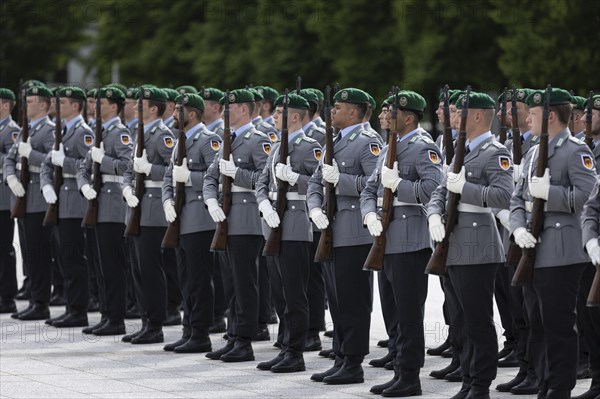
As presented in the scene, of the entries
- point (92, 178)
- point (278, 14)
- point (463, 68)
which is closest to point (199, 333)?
point (92, 178)

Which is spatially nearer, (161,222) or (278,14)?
(161,222)

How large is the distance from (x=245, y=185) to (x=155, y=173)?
52.3 inches

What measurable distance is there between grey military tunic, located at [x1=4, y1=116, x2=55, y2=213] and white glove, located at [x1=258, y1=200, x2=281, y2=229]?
3922 millimetres

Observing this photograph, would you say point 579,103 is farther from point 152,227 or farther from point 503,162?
point 152,227

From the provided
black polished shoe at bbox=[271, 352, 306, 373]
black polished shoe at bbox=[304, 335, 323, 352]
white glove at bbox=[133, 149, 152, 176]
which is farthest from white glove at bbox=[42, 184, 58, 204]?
black polished shoe at bbox=[271, 352, 306, 373]

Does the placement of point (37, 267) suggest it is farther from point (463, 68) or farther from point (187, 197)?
point (463, 68)

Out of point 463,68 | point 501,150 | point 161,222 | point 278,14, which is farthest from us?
point 278,14

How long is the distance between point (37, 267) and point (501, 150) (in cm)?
662

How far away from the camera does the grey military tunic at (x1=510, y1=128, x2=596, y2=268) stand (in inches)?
355

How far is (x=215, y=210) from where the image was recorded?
1178cm

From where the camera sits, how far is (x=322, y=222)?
10.7m

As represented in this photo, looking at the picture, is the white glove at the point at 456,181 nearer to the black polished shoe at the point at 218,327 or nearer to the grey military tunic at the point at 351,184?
the grey military tunic at the point at 351,184

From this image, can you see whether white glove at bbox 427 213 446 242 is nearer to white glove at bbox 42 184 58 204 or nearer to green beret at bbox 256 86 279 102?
green beret at bbox 256 86 279 102

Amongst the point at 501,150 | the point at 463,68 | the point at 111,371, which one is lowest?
the point at 111,371
